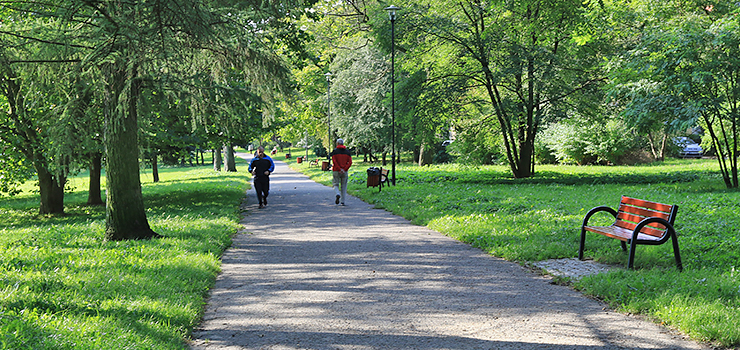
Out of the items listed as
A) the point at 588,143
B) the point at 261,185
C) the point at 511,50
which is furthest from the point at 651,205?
the point at 588,143

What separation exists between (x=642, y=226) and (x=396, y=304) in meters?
3.05

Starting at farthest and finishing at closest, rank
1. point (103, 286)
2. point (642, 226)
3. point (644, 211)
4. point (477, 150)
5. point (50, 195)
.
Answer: point (477, 150), point (50, 195), point (644, 211), point (642, 226), point (103, 286)

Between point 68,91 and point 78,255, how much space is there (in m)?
3.92

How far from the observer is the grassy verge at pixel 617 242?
5.03 m

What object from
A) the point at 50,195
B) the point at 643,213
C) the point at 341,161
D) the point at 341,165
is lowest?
the point at 50,195

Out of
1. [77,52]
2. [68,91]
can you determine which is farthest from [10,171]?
[77,52]

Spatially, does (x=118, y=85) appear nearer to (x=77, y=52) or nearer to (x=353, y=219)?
(x=77, y=52)

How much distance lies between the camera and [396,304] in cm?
554

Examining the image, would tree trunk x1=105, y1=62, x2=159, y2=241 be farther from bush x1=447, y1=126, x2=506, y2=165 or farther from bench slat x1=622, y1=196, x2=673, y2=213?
bush x1=447, y1=126, x2=506, y2=165

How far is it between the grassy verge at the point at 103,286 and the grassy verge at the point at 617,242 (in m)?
4.14

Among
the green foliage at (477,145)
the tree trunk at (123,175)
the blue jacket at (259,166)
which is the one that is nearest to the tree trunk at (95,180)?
the blue jacket at (259,166)

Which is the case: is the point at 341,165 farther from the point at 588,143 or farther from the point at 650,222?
the point at 588,143

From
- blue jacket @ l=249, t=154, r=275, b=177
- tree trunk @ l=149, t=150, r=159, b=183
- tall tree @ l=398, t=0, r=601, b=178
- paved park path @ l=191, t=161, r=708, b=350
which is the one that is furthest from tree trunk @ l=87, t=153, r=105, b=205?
tall tree @ l=398, t=0, r=601, b=178

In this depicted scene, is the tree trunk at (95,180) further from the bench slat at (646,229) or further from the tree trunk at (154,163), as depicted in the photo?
the bench slat at (646,229)
